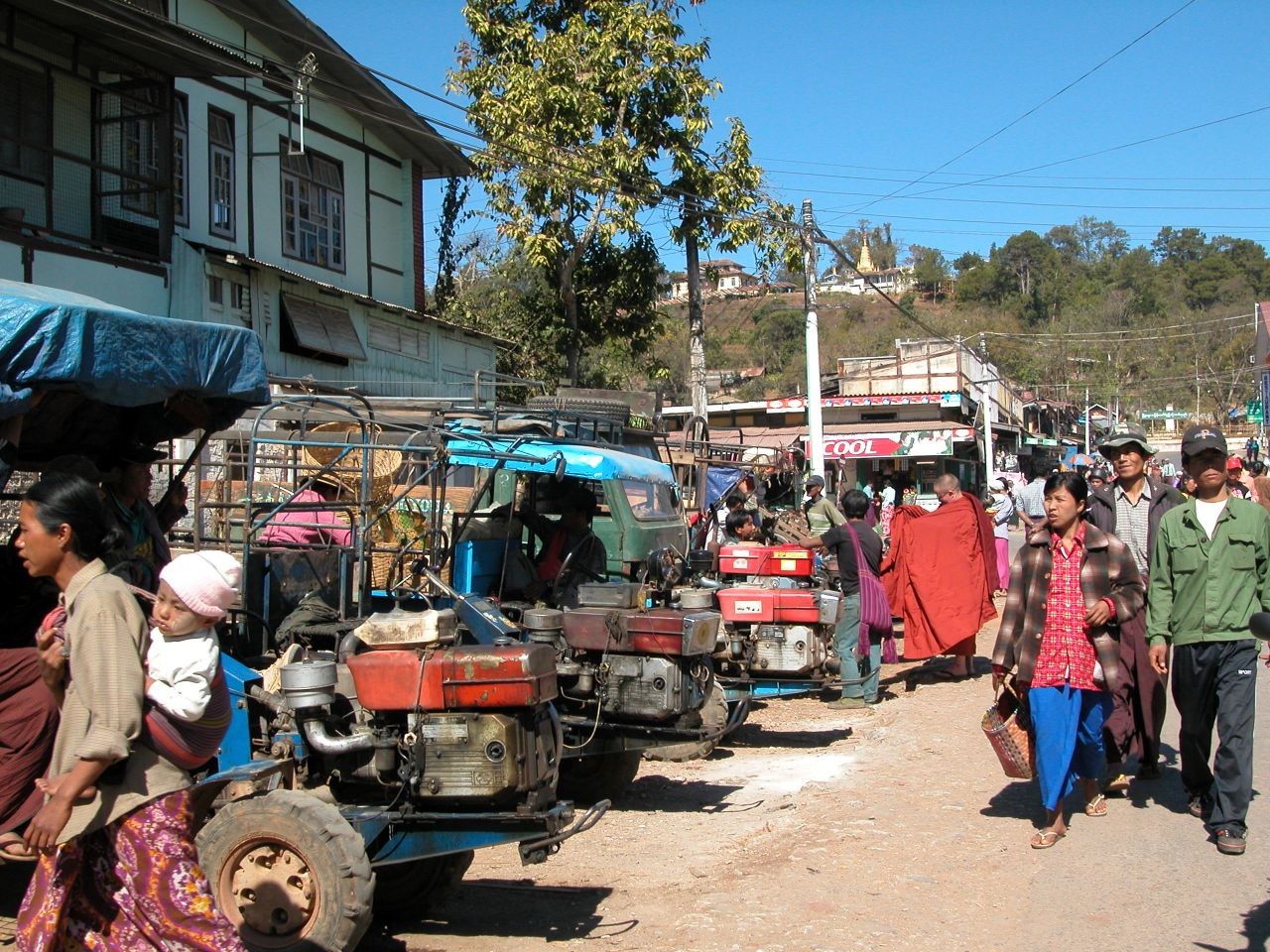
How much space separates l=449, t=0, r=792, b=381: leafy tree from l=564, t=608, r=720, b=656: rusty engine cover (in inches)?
561

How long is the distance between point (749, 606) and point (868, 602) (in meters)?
1.80

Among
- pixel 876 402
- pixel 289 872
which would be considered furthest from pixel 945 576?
pixel 876 402

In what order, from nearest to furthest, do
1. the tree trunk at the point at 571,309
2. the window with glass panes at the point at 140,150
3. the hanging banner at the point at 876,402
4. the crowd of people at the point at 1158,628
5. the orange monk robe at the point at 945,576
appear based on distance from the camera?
the crowd of people at the point at 1158,628 → the orange monk robe at the point at 945,576 → the window with glass panes at the point at 140,150 → the tree trunk at the point at 571,309 → the hanging banner at the point at 876,402

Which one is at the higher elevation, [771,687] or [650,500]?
[650,500]

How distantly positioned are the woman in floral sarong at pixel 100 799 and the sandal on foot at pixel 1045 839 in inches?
163

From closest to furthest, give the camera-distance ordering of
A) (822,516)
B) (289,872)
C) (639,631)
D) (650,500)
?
(289,872) → (639,631) → (650,500) → (822,516)

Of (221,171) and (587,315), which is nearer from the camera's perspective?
(221,171)

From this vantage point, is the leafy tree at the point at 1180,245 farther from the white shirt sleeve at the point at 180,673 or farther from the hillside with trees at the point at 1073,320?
the white shirt sleeve at the point at 180,673

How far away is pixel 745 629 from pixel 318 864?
4842 millimetres

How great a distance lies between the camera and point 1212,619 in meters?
6.03


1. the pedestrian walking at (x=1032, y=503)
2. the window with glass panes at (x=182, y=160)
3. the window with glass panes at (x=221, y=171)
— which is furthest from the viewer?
the window with glass panes at (x=221, y=171)

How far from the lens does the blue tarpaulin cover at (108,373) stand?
4.52 metres

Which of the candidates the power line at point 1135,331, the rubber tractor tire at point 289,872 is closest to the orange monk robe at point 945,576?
the rubber tractor tire at point 289,872

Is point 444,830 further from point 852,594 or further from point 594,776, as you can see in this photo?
point 852,594
